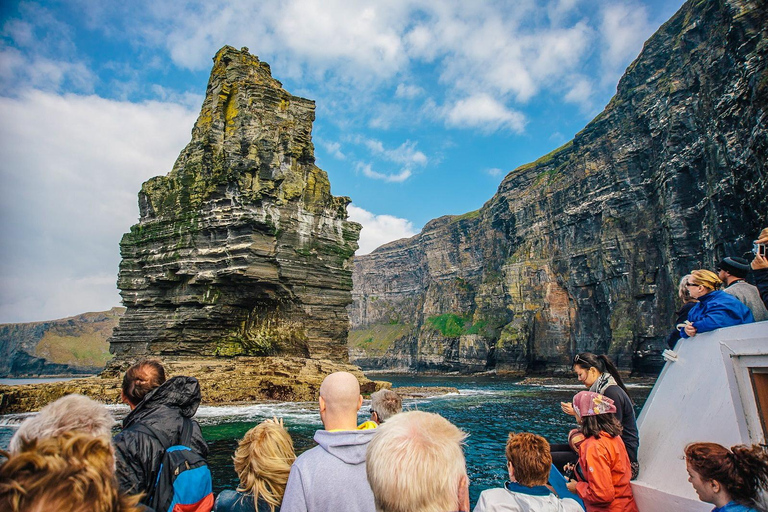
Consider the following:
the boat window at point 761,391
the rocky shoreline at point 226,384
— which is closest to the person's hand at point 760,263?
the boat window at point 761,391

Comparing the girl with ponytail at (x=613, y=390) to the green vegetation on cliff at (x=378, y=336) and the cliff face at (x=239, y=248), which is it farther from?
the green vegetation on cliff at (x=378, y=336)

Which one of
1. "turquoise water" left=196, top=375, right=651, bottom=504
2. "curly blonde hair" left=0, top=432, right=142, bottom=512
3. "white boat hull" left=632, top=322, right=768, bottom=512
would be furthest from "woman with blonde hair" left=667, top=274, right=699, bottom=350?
"curly blonde hair" left=0, top=432, right=142, bottom=512

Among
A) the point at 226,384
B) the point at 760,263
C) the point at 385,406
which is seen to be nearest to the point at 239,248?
the point at 226,384

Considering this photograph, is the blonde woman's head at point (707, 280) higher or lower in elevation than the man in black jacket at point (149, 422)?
higher

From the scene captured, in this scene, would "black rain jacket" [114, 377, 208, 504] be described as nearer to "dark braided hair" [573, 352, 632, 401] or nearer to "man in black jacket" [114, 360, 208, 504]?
"man in black jacket" [114, 360, 208, 504]

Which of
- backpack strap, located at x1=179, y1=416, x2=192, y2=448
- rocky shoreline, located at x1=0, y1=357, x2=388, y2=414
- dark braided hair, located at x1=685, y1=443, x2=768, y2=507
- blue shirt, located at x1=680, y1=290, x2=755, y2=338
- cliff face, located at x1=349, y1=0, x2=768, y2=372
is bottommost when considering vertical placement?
rocky shoreline, located at x1=0, y1=357, x2=388, y2=414

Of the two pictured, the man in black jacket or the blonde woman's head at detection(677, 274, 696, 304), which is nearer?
the man in black jacket

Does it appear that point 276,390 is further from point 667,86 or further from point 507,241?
point 507,241

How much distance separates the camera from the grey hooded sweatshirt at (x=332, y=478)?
8.37 ft

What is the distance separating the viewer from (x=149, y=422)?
3342 millimetres

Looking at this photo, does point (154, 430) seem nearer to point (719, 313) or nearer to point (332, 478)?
point (332, 478)

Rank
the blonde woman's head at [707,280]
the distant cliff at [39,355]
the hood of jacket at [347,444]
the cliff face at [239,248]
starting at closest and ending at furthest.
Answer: the hood of jacket at [347,444] < the blonde woman's head at [707,280] < the cliff face at [239,248] < the distant cliff at [39,355]

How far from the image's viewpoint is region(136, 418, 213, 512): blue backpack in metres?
3.13

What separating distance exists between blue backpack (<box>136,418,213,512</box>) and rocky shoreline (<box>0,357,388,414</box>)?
82.9ft
